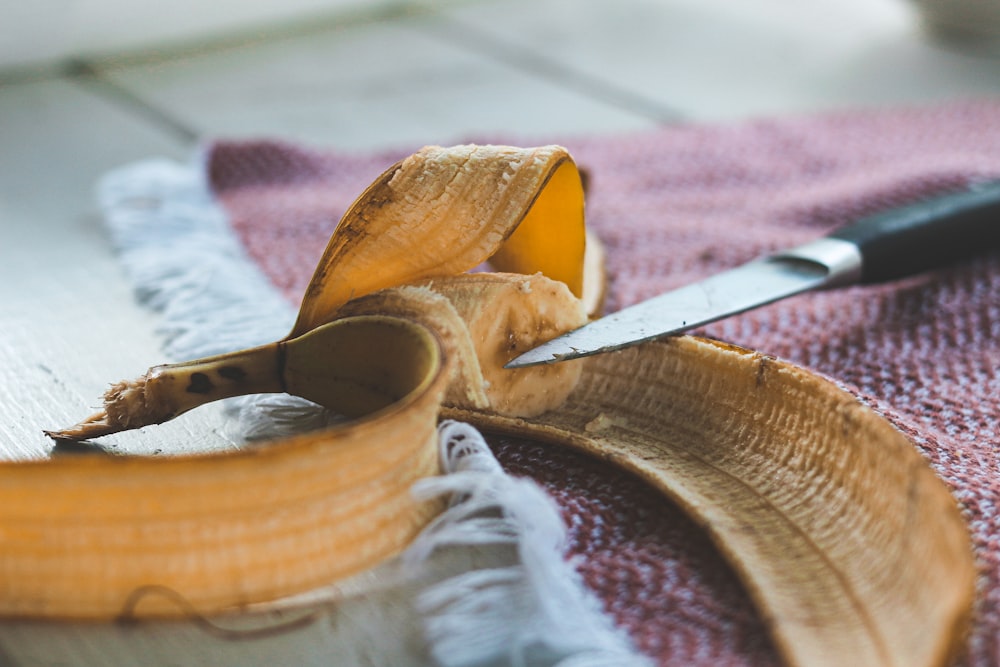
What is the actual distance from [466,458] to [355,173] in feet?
1.38

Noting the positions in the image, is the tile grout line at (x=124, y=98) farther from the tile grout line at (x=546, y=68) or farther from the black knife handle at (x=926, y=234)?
the black knife handle at (x=926, y=234)

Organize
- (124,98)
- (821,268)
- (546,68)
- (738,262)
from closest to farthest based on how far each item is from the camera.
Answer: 1. (821,268)
2. (738,262)
3. (124,98)
4. (546,68)

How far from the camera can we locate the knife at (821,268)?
1.37 ft

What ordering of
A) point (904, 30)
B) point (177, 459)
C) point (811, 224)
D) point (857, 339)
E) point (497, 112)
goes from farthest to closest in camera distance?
1. point (904, 30)
2. point (497, 112)
3. point (811, 224)
4. point (857, 339)
5. point (177, 459)

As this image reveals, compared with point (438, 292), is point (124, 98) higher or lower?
higher

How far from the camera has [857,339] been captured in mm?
514

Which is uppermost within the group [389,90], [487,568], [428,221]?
[389,90]

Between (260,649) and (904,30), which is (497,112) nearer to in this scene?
(904,30)

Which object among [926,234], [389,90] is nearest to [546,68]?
[389,90]

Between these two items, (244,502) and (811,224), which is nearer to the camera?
(244,502)

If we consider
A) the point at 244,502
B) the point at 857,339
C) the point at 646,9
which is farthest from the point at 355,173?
the point at 646,9

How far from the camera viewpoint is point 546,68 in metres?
1.02

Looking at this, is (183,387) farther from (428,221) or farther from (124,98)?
(124,98)

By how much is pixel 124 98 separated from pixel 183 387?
0.57 m
